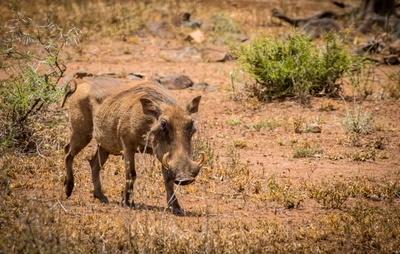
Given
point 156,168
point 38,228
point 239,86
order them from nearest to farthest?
point 38,228, point 156,168, point 239,86

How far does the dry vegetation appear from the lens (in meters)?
4.56

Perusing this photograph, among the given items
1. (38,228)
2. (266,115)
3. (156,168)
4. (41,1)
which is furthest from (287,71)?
(41,1)

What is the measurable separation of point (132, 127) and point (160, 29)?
991 centimetres

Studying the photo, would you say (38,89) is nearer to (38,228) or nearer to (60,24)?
(38,228)

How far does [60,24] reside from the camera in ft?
48.9

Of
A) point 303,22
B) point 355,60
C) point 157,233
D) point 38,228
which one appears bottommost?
point 303,22

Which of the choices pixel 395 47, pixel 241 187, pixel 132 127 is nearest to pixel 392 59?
pixel 395 47

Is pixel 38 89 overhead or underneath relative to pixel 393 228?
overhead

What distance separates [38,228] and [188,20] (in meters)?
12.5

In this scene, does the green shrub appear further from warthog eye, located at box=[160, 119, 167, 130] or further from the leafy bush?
the leafy bush

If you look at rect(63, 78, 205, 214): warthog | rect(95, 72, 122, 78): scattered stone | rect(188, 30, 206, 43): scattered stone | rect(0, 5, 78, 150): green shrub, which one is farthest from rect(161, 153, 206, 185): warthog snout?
rect(188, 30, 206, 43): scattered stone

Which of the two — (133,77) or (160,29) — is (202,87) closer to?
(133,77)

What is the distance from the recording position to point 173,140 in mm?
5137

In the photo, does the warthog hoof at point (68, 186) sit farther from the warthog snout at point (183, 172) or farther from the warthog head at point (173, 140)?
the warthog snout at point (183, 172)
